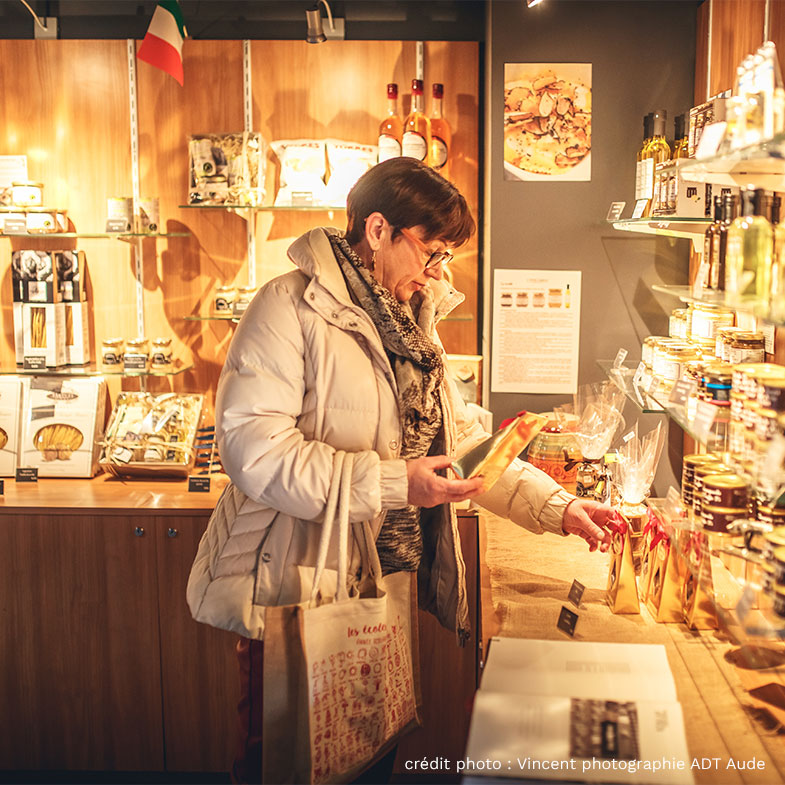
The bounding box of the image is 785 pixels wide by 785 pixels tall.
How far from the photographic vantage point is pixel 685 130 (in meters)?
2.66

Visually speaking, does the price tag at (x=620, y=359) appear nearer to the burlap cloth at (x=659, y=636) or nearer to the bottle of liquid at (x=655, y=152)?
the bottle of liquid at (x=655, y=152)

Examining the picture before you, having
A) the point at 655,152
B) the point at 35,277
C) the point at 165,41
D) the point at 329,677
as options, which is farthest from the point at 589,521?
the point at 35,277

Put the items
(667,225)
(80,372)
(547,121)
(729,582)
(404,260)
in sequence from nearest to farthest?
1. (729,582)
2. (404,260)
3. (667,225)
4. (547,121)
5. (80,372)

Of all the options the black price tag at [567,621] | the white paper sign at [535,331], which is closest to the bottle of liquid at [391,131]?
the white paper sign at [535,331]

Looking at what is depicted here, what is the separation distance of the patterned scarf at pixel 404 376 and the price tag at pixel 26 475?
172cm

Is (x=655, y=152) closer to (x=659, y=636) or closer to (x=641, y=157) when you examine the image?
(x=641, y=157)

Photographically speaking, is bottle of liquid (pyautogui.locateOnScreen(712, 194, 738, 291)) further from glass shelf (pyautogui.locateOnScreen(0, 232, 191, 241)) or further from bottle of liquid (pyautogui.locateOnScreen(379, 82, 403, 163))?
glass shelf (pyautogui.locateOnScreen(0, 232, 191, 241))

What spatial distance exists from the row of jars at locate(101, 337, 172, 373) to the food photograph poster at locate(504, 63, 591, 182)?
149cm

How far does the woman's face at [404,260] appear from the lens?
191 centimetres

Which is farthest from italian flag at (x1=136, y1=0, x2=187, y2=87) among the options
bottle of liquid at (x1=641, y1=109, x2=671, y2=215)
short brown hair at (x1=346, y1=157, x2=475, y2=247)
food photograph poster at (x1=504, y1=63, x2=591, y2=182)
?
bottle of liquid at (x1=641, y1=109, x2=671, y2=215)

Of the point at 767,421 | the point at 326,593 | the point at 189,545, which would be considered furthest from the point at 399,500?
the point at 189,545

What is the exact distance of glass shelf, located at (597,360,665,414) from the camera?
2.25 meters

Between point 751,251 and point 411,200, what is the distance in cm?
76

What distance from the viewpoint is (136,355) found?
3.24 metres
